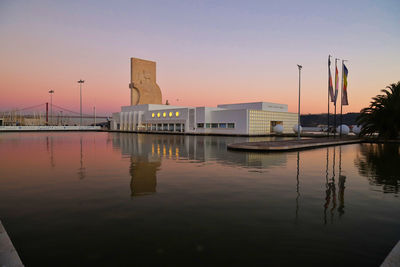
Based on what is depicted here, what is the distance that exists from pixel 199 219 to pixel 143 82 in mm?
105454

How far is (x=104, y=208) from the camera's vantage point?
302 inches

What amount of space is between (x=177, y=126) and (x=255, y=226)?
7280 cm

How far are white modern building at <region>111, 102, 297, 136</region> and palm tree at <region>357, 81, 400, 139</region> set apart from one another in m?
25.7

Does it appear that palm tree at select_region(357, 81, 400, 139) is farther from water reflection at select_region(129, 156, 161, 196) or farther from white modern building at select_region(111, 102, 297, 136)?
water reflection at select_region(129, 156, 161, 196)

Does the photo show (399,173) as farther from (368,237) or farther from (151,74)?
(151,74)

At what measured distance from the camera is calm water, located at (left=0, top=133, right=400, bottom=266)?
496 centimetres

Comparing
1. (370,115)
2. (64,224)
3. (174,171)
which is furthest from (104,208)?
(370,115)

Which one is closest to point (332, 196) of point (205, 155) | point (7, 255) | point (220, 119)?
point (7, 255)

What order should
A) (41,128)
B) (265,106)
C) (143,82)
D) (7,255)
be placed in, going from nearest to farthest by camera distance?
(7,255) < (265,106) < (41,128) < (143,82)

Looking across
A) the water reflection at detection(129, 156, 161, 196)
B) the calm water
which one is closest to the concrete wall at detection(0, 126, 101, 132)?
the calm water

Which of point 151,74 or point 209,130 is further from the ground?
point 151,74

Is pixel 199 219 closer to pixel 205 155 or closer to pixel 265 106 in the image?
pixel 205 155

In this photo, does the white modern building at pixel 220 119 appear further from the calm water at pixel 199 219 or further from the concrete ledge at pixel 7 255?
the concrete ledge at pixel 7 255

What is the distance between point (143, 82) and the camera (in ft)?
354
